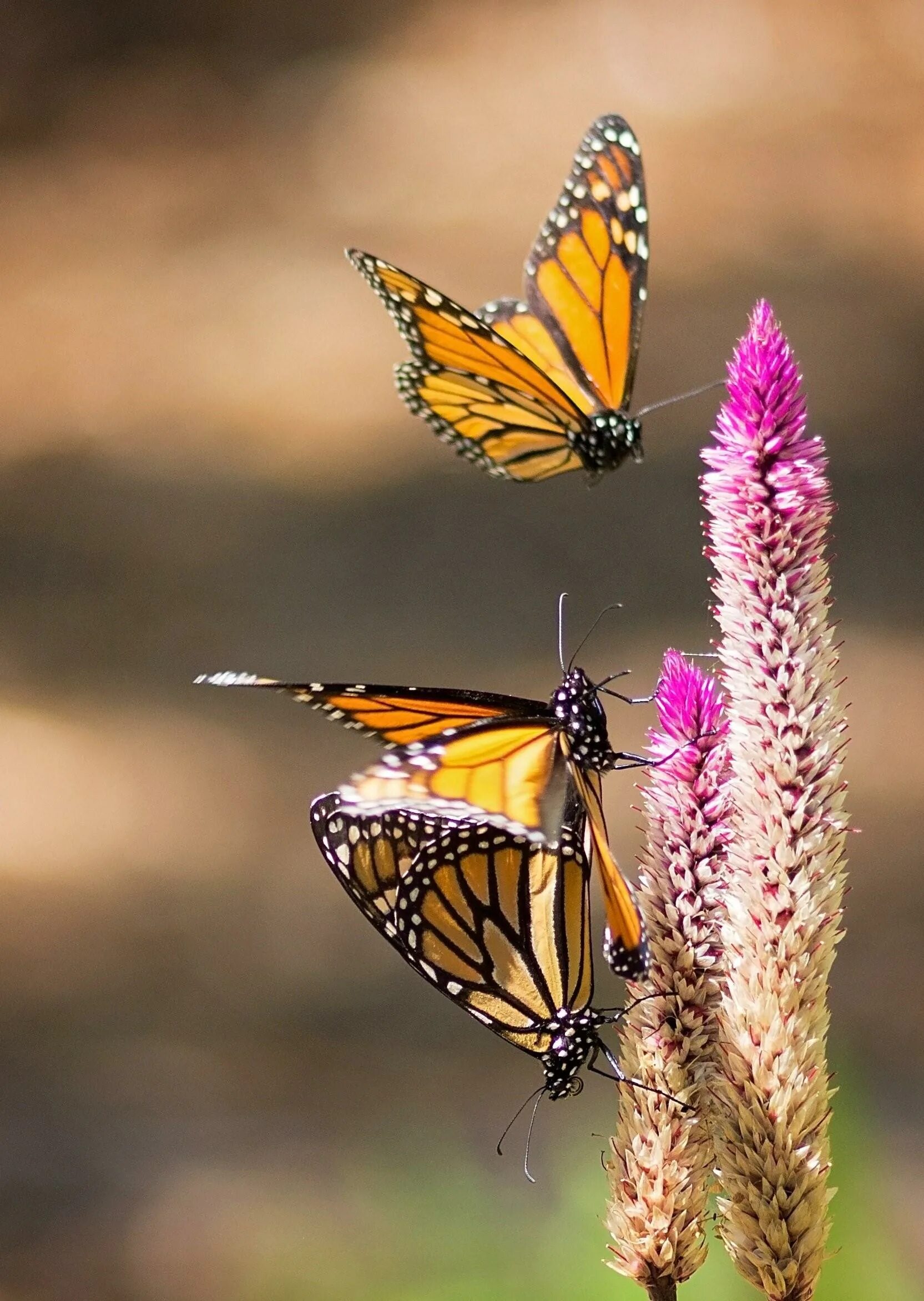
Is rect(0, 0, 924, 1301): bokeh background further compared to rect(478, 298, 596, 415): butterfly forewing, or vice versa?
rect(0, 0, 924, 1301): bokeh background

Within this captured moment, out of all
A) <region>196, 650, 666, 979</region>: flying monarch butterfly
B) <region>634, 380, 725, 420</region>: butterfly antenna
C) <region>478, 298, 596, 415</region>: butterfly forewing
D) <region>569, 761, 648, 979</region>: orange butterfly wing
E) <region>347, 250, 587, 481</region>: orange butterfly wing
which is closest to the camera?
<region>569, 761, 648, 979</region>: orange butterfly wing

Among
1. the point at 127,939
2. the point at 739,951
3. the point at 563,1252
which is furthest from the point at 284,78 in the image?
the point at 739,951

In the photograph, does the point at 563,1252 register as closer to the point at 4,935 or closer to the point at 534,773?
the point at 534,773

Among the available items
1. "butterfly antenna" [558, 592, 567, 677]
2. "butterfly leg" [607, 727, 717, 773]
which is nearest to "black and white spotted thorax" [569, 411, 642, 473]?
"butterfly antenna" [558, 592, 567, 677]

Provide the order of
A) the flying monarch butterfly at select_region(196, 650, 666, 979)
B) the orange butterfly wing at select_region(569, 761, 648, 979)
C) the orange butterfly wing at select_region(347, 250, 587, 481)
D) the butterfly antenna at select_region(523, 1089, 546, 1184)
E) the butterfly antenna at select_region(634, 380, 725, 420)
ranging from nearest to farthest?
the orange butterfly wing at select_region(569, 761, 648, 979)
the flying monarch butterfly at select_region(196, 650, 666, 979)
the butterfly antenna at select_region(634, 380, 725, 420)
the orange butterfly wing at select_region(347, 250, 587, 481)
the butterfly antenna at select_region(523, 1089, 546, 1184)

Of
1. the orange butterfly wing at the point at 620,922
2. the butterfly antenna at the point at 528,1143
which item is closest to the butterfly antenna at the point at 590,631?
the orange butterfly wing at the point at 620,922

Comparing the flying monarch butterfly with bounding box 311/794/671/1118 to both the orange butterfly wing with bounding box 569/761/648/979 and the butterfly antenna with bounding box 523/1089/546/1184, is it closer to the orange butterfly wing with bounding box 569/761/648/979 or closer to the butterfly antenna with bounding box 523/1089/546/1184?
the orange butterfly wing with bounding box 569/761/648/979

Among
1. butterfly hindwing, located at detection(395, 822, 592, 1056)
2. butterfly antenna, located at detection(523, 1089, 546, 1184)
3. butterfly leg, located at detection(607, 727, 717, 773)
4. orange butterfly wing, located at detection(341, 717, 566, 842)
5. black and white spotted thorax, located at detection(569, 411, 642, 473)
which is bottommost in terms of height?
butterfly antenna, located at detection(523, 1089, 546, 1184)
